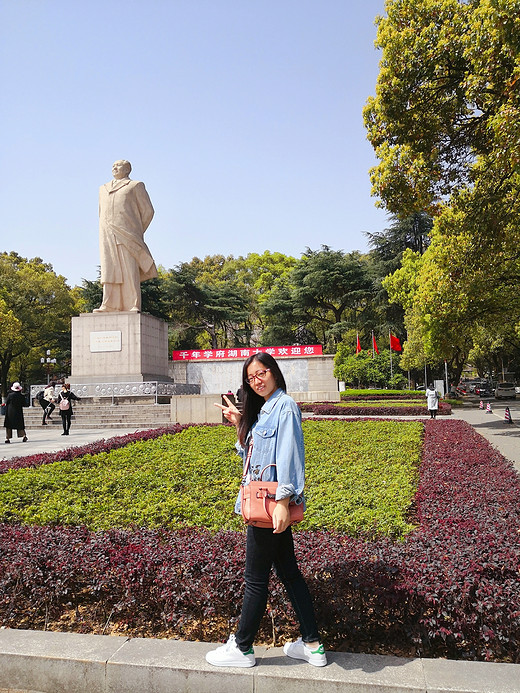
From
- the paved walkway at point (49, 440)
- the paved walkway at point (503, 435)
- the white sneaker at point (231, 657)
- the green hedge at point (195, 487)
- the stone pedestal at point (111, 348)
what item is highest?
the stone pedestal at point (111, 348)

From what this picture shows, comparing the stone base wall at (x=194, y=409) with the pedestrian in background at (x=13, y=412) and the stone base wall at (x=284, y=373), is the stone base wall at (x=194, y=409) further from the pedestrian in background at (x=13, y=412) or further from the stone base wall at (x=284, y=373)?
the stone base wall at (x=284, y=373)

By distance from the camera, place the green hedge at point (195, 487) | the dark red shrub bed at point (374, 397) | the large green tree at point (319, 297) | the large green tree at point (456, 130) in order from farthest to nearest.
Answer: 1. the large green tree at point (319, 297)
2. the dark red shrub bed at point (374, 397)
3. the large green tree at point (456, 130)
4. the green hedge at point (195, 487)

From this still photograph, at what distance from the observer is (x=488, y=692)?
88.5 inches

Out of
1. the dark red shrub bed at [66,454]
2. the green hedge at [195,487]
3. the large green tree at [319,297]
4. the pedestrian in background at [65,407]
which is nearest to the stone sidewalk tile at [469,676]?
the green hedge at [195,487]

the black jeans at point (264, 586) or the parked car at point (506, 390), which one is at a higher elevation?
the black jeans at point (264, 586)

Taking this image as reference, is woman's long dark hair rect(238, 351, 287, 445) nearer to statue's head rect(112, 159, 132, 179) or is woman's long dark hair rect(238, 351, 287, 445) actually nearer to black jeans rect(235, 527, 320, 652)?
black jeans rect(235, 527, 320, 652)

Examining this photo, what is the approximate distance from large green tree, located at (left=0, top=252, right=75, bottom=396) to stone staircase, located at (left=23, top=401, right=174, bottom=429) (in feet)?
62.4

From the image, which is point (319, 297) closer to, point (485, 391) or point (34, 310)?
point (485, 391)

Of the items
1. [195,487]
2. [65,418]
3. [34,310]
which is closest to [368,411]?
[65,418]

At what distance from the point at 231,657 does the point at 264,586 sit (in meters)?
0.33

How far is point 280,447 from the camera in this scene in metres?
2.52

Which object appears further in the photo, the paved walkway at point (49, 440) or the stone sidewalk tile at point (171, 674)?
the paved walkway at point (49, 440)

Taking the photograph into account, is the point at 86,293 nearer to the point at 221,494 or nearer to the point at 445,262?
the point at 445,262

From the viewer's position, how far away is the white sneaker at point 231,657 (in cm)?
252
